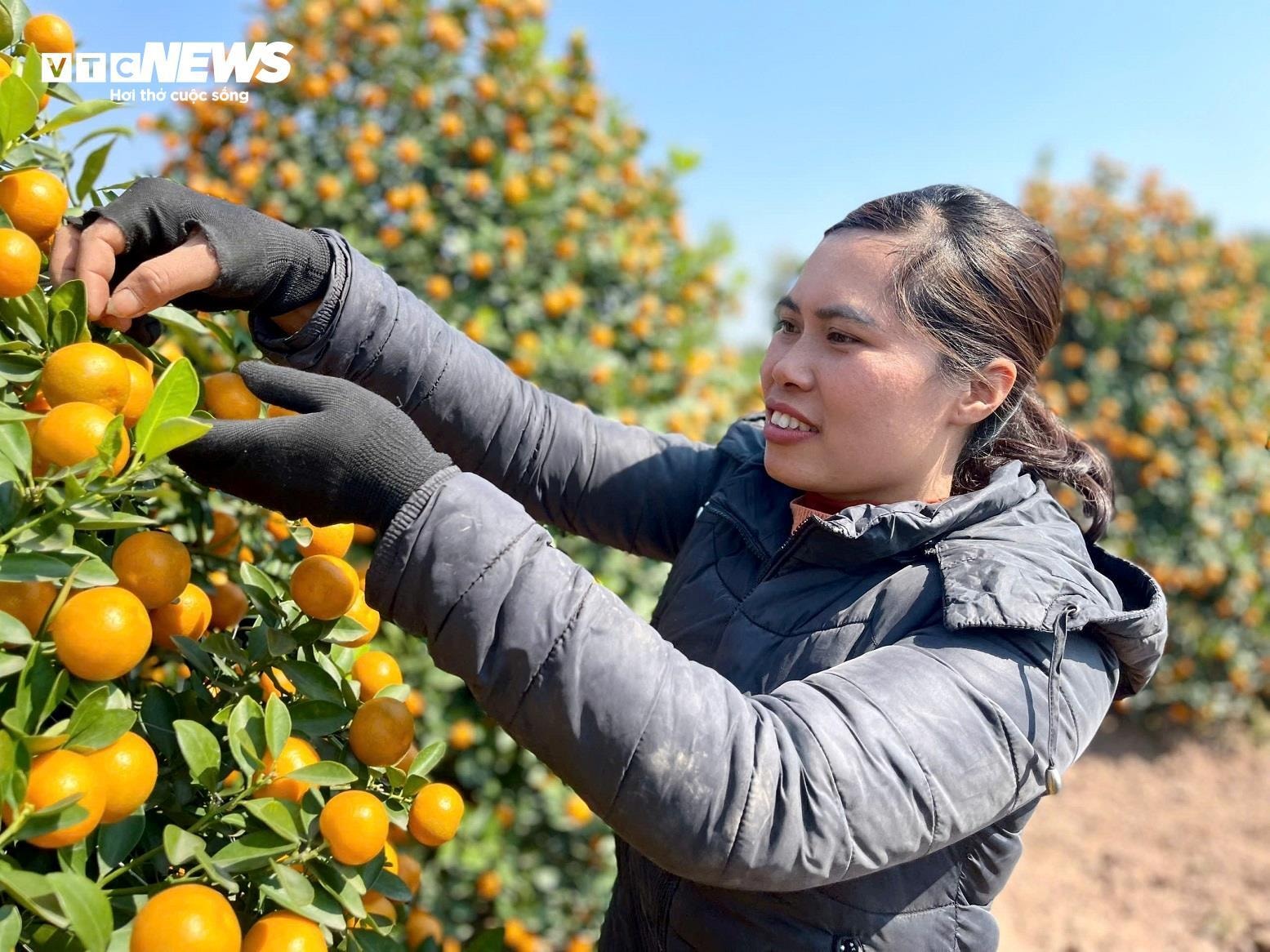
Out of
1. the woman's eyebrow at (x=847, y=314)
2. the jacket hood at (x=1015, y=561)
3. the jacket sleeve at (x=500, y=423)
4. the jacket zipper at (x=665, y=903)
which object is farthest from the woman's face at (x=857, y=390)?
the jacket zipper at (x=665, y=903)

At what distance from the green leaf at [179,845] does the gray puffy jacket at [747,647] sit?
258 millimetres

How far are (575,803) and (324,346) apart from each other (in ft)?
5.48

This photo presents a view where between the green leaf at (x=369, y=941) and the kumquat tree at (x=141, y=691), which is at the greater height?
the kumquat tree at (x=141, y=691)

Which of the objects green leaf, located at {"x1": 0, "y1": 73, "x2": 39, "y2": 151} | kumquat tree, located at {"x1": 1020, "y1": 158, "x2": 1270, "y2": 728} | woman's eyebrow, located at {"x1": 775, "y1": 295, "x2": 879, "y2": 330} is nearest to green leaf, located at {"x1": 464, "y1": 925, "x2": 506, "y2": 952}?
woman's eyebrow, located at {"x1": 775, "y1": 295, "x2": 879, "y2": 330}

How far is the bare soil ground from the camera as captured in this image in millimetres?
3854

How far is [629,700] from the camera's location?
100cm

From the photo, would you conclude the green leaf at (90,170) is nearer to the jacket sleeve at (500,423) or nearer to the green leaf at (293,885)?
the jacket sleeve at (500,423)

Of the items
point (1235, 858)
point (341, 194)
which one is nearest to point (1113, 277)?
point (1235, 858)

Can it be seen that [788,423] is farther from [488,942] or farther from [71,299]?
[71,299]

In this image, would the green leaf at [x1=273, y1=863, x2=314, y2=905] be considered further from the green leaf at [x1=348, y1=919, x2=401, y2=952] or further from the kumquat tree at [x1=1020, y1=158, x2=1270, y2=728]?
the kumquat tree at [x1=1020, y1=158, x2=1270, y2=728]

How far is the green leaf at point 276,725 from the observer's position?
0.97 meters

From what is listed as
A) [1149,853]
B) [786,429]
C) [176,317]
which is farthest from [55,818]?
[1149,853]

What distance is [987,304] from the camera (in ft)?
5.06

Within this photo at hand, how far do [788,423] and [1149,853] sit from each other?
398 cm
